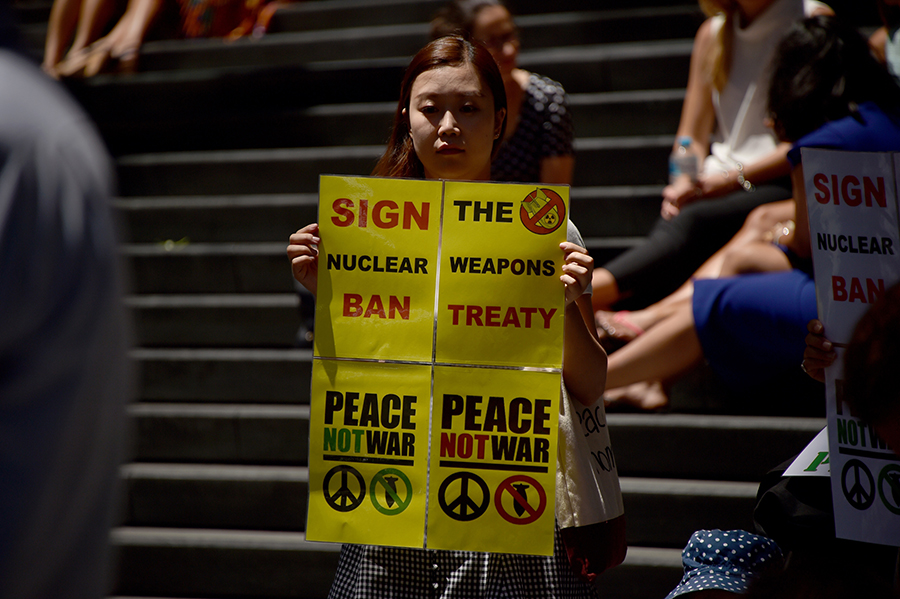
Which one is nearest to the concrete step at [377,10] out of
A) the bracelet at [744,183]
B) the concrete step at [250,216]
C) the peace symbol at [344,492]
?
the concrete step at [250,216]

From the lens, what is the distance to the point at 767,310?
3199 millimetres

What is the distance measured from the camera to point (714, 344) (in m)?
3.40

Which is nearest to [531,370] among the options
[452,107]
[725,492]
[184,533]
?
[452,107]

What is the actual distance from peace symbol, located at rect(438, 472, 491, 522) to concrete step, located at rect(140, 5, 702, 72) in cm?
442

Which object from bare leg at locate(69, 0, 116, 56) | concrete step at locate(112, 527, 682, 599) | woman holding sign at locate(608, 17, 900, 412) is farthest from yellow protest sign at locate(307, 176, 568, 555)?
bare leg at locate(69, 0, 116, 56)

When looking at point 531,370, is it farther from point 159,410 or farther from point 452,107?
point 159,410

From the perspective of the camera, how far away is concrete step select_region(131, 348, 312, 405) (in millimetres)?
4133

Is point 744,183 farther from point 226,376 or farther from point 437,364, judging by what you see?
point 437,364

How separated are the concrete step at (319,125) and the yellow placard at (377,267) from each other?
129 inches

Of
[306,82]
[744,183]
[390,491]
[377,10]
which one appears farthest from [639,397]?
[377,10]

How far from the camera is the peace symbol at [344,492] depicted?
172 centimetres

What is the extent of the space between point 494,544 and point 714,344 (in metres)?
1.99

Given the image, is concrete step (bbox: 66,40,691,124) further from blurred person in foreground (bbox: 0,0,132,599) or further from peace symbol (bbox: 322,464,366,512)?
blurred person in foreground (bbox: 0,0,132,599)

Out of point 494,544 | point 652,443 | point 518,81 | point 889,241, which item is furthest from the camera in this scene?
point 518,81
